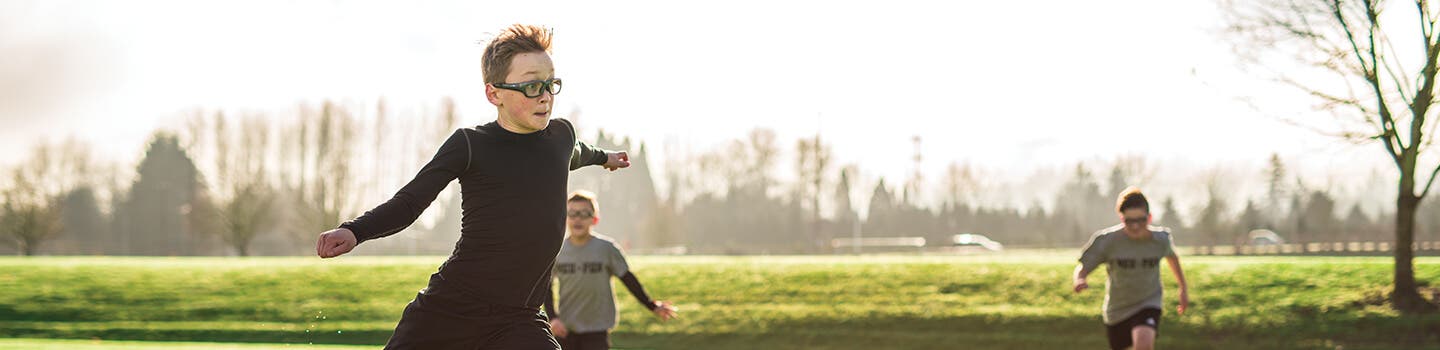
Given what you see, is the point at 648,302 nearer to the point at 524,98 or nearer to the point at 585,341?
the point at 585,341

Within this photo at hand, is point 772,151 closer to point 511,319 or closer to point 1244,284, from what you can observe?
point 1244,284

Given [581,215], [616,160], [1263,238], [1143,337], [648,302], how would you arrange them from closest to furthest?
1. [616,160]
2. [648,302]
3. [581,215]
4. [1143,337]
5. [1263,238]

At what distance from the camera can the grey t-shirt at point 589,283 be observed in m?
10.5

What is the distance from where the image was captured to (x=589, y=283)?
34.9ft

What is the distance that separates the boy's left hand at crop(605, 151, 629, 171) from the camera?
5.79 m

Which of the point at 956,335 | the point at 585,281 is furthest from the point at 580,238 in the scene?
the point at 956,335

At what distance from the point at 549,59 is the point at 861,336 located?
20721mm

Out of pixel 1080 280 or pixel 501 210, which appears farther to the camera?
pixel 1080 280

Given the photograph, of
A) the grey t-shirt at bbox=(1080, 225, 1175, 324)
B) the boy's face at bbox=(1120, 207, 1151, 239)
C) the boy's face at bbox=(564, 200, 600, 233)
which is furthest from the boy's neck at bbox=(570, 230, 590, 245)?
the boy's face at bbox=(1120, 207, 1151, 239)

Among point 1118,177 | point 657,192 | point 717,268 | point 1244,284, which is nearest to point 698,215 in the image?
point 657,192

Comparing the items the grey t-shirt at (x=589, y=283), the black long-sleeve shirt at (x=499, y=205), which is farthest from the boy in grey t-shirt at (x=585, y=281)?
the black long-sleeve shirt at (x=499, y=205)

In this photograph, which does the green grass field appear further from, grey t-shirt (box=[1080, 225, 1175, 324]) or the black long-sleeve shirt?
the black long-sleeve shirt

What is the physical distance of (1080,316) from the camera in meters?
25.1

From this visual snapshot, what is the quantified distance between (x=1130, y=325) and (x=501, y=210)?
8.32 meters
